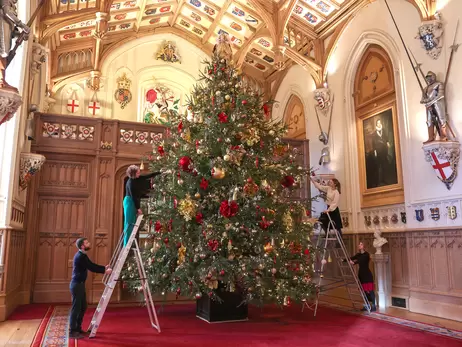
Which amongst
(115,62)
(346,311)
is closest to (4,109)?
(346,311)

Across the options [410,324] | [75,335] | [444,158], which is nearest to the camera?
[75,335]

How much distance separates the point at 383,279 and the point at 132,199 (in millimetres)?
5431

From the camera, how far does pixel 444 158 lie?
7078mm

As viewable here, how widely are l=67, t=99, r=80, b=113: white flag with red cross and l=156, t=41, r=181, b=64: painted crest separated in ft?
9.90

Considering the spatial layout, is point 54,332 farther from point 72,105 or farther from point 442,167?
point 72,105

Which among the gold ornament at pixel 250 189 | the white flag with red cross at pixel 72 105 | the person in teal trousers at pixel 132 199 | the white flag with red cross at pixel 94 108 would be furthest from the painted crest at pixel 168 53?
the gold ornament at pixel 250 189

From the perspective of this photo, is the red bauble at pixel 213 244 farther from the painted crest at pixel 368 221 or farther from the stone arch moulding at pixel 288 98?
the stone arch moulding at pixel 288 98

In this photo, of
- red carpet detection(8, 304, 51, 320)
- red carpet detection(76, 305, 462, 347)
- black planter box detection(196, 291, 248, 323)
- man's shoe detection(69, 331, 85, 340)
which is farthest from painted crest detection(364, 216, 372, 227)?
red carpet detection(8, 304, 51, 320)

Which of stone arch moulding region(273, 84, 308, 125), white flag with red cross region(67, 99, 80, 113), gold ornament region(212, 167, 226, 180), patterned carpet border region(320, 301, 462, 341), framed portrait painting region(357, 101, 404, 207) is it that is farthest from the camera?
white flag with red cross region(67, 99, 80, 113)

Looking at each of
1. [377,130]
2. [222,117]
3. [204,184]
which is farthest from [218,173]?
[377,130]

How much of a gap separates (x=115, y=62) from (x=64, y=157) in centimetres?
530

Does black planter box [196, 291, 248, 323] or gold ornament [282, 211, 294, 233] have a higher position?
gold ornament [282, 211, 294, 233]

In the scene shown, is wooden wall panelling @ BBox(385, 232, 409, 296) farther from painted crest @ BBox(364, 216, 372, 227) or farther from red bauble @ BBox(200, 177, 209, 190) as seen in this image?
red bauble @ BBox(200, 177, 209, 190)

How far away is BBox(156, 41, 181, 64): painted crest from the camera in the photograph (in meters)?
13.5
